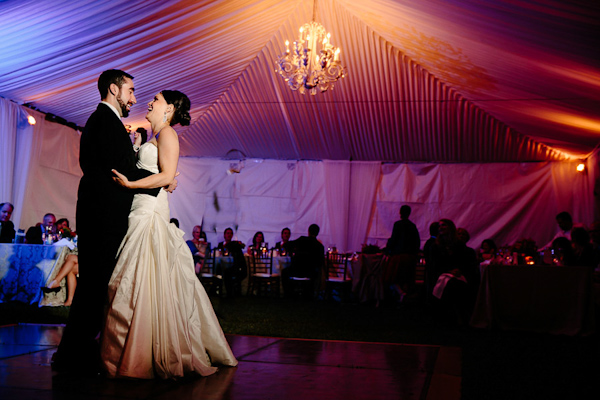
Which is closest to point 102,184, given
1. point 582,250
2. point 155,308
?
point 155,308

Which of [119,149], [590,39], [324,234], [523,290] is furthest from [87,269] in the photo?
[324,234]

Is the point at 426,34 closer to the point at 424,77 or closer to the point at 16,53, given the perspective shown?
the point at 424,77

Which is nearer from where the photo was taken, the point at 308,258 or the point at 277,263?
the point at 308,258

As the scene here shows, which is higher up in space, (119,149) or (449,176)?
(449,176)

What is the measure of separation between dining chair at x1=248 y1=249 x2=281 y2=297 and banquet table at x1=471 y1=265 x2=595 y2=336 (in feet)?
14.3

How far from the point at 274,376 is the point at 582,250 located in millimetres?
4534

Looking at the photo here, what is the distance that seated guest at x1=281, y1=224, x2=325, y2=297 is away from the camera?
892 centimetres

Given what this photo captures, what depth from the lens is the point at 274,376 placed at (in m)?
2.74

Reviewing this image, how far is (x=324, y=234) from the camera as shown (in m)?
12.1

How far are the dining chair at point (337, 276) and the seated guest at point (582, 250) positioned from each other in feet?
12.2

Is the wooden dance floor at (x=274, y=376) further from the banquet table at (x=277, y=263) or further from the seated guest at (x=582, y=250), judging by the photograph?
the banquet table at (x=277, y=263)

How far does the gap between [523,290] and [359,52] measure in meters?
4.79

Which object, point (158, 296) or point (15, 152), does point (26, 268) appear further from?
point (158, 296)

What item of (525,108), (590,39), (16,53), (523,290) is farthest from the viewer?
(525,108)
